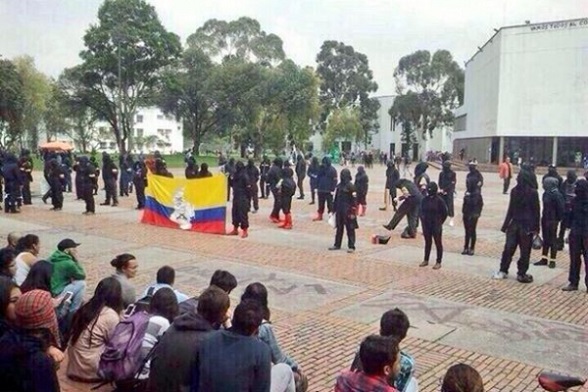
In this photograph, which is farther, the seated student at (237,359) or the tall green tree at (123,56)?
the tall green tree at (123,56)

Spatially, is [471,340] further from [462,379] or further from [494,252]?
[494,252]

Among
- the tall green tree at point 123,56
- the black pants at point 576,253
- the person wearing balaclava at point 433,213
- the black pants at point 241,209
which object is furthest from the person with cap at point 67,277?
the tall green tree at point 123,56

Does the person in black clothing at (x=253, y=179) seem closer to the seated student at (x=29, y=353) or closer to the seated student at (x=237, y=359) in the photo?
the seated student at (x=237, y=359)

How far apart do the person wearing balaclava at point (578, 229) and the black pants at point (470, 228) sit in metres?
2.64

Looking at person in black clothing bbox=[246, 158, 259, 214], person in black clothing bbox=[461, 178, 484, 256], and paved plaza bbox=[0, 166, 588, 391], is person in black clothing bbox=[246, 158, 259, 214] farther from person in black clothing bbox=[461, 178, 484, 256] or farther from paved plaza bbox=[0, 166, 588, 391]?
person in black clothing bbox=[461, 178, 484, 256]

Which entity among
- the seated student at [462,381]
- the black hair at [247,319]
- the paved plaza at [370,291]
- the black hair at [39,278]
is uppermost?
the black hair at [247,319]

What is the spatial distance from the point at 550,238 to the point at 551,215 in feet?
1.71

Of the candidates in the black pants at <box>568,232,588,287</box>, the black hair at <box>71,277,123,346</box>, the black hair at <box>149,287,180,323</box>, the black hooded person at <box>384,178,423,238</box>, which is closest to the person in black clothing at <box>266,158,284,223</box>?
the black hooded person at <box>384,178,423,238</box>

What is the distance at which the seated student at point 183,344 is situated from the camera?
4.05 meters

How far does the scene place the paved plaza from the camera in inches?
256

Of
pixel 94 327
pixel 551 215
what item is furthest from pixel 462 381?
pixel 551 215

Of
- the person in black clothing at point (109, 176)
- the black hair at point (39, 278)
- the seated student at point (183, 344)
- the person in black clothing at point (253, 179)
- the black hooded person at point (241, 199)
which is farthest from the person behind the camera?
the person in black clothing at point (109, 176)

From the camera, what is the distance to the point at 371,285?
965cm

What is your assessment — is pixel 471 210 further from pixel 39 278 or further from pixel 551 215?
pixel 39 278
